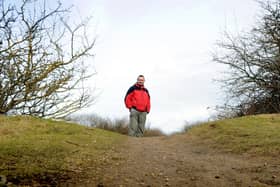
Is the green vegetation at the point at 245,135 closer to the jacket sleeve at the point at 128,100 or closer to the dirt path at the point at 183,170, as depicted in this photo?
the dirt path at the point at 183,170

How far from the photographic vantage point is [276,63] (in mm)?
25062

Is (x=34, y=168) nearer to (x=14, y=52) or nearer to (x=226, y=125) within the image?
(x=14, y=52)

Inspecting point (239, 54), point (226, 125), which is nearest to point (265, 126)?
point (226, 125)

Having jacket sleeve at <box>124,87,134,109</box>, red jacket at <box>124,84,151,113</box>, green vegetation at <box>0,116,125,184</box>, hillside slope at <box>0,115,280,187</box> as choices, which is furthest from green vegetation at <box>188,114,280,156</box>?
green vegetation at <box>0,116,125,184</box>

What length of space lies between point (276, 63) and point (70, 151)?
18.6m

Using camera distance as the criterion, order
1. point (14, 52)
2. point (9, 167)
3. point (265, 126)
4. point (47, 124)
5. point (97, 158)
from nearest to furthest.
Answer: point (9, 167), point (97, 158), point (14, 52), point (47, 124), point (265, 126)

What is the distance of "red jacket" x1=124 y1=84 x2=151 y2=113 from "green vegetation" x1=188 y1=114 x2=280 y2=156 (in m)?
2.04

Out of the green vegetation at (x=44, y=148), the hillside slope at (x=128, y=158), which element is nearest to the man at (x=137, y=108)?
the hillside slope at (x=128, y=158)

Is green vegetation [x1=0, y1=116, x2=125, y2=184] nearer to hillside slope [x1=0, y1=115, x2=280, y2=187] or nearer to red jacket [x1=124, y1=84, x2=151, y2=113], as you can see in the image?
hillside slope [x1=0, y1=115, x2=280, y2=187]

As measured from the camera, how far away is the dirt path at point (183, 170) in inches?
265

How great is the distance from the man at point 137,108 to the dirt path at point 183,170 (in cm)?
566

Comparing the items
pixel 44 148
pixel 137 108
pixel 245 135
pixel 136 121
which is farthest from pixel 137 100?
pixel 44 148

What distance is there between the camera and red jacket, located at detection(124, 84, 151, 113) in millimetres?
16047

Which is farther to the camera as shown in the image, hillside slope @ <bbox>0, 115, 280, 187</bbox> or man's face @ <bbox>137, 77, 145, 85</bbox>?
man's face @ <bbox>137, 77, 145, 85</bbox>
